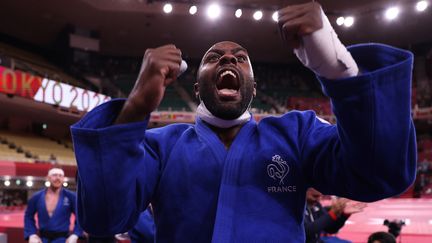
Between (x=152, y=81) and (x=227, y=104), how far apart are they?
304mm

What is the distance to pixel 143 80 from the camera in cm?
109

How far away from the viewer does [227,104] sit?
131 centimetres

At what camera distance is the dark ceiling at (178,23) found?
1639cm

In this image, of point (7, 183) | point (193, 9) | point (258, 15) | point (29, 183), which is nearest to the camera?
point (7, 183)

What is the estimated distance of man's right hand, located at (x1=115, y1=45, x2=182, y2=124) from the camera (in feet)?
3.51

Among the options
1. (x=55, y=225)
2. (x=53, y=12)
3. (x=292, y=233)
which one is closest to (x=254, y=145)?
(x=292, y=233)

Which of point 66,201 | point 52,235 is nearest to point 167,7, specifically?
point 66,201

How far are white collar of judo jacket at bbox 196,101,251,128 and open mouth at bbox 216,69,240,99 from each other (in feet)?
0.27

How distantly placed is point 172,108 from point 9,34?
7.21 metres

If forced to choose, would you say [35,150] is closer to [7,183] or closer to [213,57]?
[7,183]

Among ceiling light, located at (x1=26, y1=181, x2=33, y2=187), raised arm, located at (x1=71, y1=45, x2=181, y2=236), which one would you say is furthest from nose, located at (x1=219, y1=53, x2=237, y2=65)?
ceiling light, located at (x1=26, y1=181, x2=33, y2=187)

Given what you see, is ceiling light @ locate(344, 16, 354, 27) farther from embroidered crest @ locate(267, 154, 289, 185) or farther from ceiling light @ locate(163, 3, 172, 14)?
embroidered crest @ locate(267, 154, 289, 185)

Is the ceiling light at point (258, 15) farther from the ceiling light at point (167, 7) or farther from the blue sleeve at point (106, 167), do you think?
the blue sleeve at point (106, 167)

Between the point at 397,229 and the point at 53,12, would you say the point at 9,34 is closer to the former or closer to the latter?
the point at 53,12
